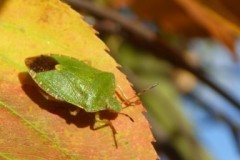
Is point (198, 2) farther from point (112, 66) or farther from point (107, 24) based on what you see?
point (112, 66)

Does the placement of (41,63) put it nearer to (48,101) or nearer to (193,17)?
(48,101)

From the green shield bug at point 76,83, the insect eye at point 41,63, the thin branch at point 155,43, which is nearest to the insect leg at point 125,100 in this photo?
the green shield bug at point 76,83

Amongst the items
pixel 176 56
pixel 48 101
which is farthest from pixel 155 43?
pixel 48 101

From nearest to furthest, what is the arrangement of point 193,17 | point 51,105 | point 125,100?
point 51,105, point 125,100, point 193,17

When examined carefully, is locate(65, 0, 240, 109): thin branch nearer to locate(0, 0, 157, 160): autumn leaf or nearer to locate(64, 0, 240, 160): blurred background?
locate(64, 0, 240, 160): blurred background

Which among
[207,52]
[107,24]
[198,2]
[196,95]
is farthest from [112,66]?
[207,52]

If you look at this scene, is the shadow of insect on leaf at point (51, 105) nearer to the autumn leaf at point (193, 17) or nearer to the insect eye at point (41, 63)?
the insect eye at point (41, 63)

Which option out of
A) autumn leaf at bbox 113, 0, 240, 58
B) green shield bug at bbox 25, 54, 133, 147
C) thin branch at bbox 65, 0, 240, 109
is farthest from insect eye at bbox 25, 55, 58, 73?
autumn leaf at bbox 113, 0, 240, 58
